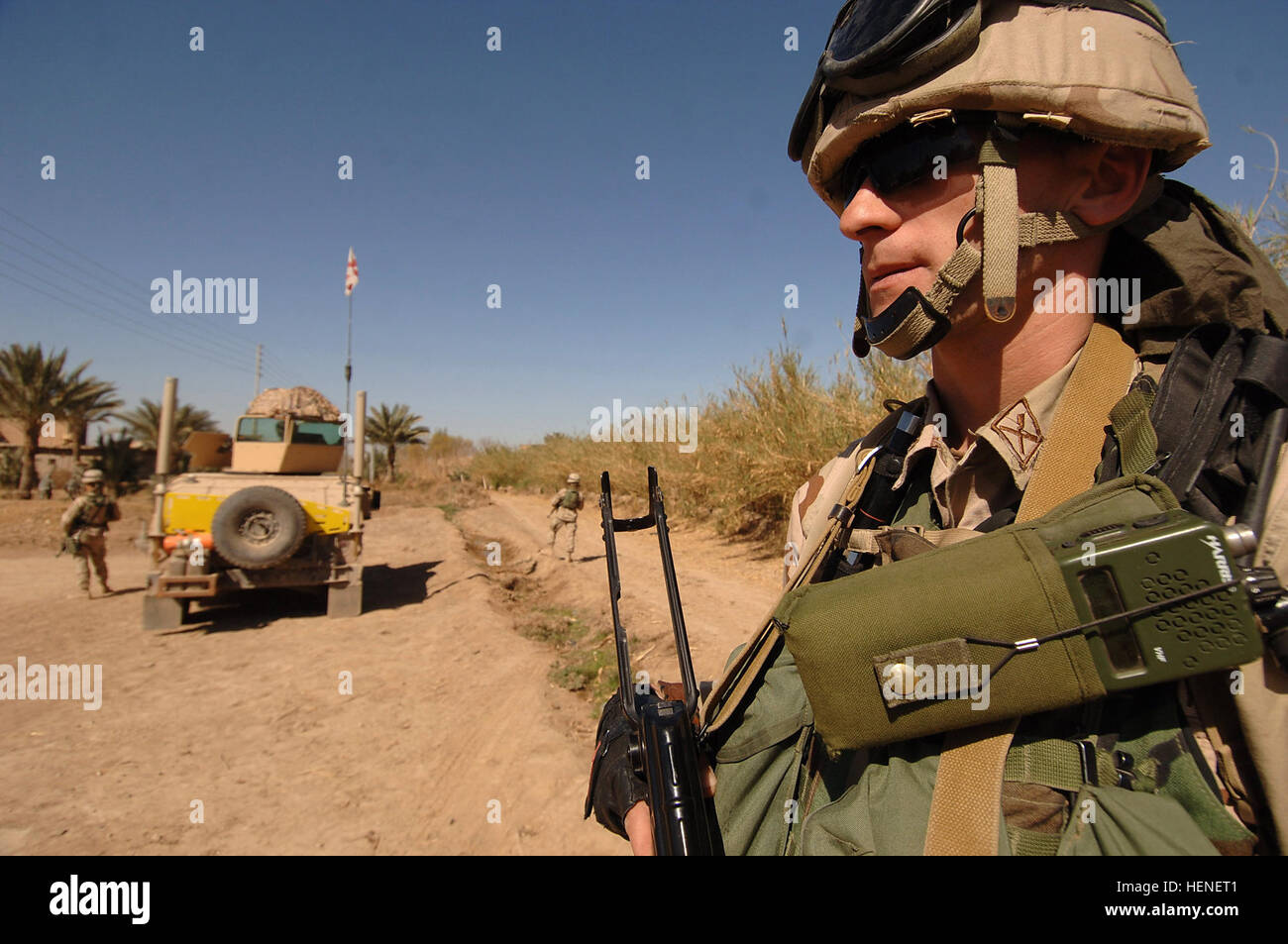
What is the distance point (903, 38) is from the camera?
1254 mm

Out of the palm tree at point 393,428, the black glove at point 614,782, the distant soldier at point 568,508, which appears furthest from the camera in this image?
the palm tree at point 393,428

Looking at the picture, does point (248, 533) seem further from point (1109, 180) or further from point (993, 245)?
point (1109, 180)

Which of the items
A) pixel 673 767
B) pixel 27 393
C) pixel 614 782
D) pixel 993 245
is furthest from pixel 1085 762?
pixel 27 393

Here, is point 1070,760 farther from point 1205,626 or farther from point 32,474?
point 32,474

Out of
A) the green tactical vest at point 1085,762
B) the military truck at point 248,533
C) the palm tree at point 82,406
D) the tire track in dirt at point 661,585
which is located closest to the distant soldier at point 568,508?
the tire track in dirt at point 661,585

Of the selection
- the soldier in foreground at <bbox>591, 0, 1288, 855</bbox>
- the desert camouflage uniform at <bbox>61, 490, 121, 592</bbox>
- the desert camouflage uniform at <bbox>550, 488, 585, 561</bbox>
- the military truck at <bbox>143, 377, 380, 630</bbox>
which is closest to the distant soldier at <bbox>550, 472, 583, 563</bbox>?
the desert camouflage uniform at <bbox>550, 488, 585, 561</bbox>

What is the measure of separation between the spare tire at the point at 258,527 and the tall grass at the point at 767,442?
3813 millimetres

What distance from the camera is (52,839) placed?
3.43m

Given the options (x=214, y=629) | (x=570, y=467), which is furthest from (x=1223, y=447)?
(x=570, y=467)

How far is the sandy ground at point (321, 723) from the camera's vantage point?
3574 mm

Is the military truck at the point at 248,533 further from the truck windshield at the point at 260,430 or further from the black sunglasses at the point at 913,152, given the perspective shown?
the black sunglasses at the point at 913,152

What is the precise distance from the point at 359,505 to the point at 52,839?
4887mm

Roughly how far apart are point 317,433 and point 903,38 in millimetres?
10540

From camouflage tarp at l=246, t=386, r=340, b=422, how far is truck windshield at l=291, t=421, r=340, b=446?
0.10 m
